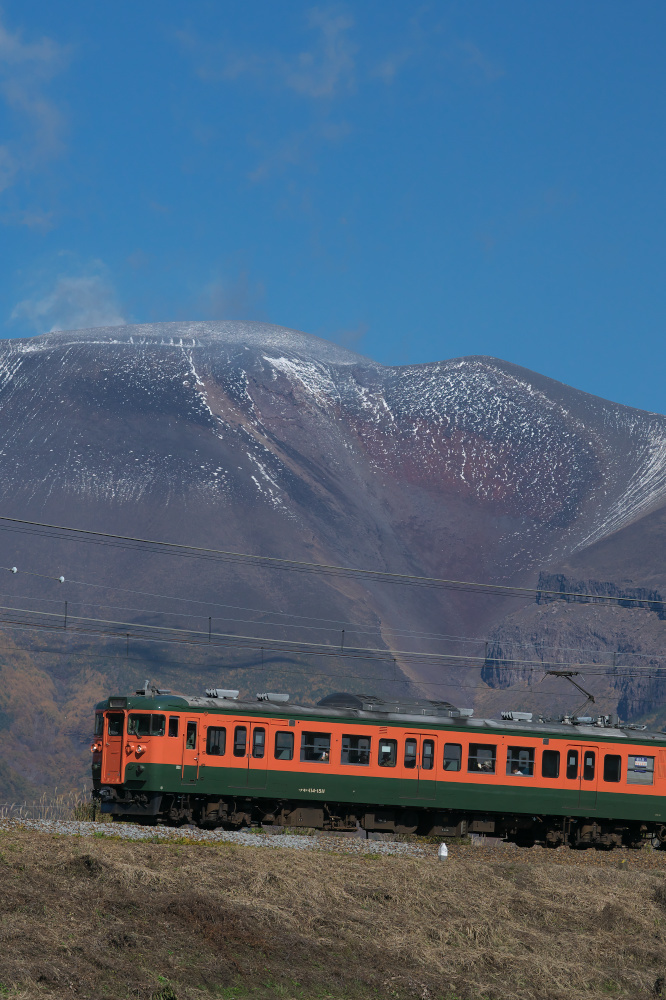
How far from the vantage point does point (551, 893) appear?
2967 centimetres

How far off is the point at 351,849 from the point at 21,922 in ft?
45.7

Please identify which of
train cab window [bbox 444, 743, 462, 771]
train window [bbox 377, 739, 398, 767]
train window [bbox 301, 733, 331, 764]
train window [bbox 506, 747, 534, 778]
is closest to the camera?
train window [bbox 301, 733, 331, 764]

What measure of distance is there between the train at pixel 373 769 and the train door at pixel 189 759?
0.04 m

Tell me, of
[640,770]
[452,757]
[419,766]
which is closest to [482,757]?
[452,757]

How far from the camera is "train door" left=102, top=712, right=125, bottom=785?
37062mm

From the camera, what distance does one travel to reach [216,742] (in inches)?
1462

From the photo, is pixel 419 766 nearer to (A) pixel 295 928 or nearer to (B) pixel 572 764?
(B) pixel 572 764

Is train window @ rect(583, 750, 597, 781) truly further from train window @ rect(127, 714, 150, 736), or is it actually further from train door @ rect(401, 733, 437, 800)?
train window @ rect(127, 714, 150, 736)

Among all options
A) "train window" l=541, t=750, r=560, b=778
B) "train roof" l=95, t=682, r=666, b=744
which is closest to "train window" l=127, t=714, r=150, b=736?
"train roof" l=95, t=682, r=666, b=744

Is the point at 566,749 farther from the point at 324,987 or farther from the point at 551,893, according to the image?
the point at 324,987

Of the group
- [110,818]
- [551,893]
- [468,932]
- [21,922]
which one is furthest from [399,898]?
[110,818]

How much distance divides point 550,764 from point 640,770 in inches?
160

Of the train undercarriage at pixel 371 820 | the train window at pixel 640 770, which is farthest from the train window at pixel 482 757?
the train window at pixel 640 770

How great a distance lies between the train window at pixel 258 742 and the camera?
3750 centimetres
